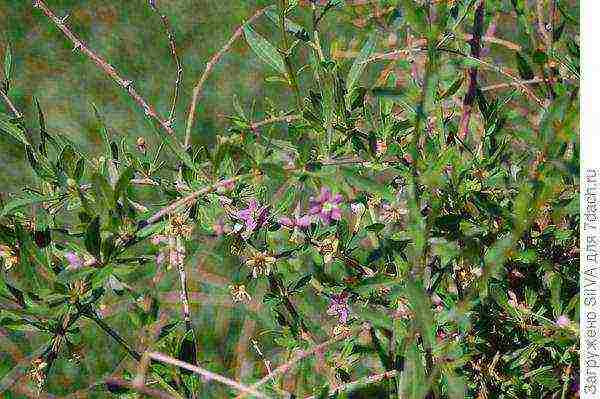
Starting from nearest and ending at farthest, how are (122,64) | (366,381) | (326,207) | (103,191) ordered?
(103,191) < (366,381) < (326,207) < (122,64)

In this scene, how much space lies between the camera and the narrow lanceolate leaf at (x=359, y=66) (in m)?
0.64

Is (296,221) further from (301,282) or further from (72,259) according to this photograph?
(72,259)

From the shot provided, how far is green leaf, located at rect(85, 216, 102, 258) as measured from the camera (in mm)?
490

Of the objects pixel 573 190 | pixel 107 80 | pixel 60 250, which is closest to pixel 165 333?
pixel 60 250

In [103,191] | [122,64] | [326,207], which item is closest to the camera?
[103,191]

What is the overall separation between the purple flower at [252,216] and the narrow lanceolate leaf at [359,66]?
110mm

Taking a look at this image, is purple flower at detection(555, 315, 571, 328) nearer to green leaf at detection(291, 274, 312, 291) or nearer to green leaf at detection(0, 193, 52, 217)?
green leaf at detection(291, 274, 312, 291)

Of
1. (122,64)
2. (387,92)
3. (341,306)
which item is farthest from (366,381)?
(122,64)

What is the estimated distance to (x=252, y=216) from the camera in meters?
0.66

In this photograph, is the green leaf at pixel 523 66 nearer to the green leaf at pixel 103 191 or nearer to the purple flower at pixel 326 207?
the purple flower at pixel 326 207

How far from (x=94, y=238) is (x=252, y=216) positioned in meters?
0.18

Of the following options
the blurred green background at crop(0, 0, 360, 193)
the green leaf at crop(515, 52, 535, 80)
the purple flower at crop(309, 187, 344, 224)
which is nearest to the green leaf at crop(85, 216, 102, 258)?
the purple flower at crop(309, 187, 344, 224)

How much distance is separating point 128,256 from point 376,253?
0.64 ft

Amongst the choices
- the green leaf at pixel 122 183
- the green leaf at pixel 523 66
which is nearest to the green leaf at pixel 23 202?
the green leaf at pixel 122 183
